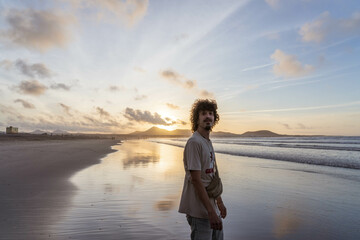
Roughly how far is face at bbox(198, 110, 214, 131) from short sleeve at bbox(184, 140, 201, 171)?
14.8 inches

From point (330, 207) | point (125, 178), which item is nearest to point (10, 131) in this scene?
point (125, 178)

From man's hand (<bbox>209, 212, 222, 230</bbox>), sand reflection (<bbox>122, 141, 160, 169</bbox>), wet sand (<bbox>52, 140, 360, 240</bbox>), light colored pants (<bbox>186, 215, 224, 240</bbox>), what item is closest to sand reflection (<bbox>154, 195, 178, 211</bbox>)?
wet sand (<bbox>52, 140, 360, 240</bbox>)

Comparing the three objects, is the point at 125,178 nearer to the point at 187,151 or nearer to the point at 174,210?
the point at 174,210

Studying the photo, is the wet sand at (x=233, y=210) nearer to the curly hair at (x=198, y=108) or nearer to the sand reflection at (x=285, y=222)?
the sand reflection at (x=285, y=222)

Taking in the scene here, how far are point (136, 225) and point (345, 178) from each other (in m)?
11.4

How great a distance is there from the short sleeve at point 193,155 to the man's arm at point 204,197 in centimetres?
6

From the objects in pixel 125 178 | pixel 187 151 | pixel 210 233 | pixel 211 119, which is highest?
pixel 211 119

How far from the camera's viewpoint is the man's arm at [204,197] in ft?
8.79

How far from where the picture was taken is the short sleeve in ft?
8.80

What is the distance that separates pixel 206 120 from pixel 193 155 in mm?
590

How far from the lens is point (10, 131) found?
123 metres

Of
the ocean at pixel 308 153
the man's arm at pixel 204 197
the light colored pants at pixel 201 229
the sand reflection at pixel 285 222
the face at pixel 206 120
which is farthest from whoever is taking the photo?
the ocean at pixel 308 153

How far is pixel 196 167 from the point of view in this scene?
267 centimetres

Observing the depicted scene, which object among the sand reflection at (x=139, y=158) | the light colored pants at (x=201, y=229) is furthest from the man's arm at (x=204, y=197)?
the sand reflection at (x=139, y=158)
